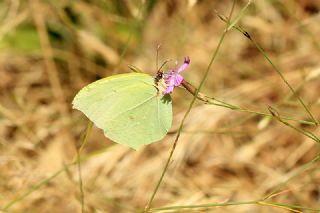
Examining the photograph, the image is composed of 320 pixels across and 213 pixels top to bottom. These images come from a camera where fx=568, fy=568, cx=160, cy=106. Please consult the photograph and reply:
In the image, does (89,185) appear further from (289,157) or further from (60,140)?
(289,157)

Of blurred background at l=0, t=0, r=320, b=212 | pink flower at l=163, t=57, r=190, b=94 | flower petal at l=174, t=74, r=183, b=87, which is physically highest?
blurred background at l=0, t=0, r=320, b=212

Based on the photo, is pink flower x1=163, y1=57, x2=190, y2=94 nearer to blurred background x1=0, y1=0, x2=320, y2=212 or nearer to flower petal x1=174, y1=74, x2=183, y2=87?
flower petal x1=174, y1=74, x2=183, y2=87

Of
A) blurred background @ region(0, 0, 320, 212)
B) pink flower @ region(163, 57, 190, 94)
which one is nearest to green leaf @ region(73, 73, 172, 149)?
pink flower @ region(163, 57, 190, 94)

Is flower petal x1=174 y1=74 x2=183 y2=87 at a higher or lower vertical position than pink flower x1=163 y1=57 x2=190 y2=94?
lower

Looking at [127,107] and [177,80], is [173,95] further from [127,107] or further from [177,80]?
[177,80]

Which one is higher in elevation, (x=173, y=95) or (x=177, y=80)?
(x=173, y=95)

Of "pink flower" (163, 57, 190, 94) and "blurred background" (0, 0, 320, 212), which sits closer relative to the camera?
"pink flower" (163, 57, 190, 94)

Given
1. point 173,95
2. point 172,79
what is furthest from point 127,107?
point 173,95
